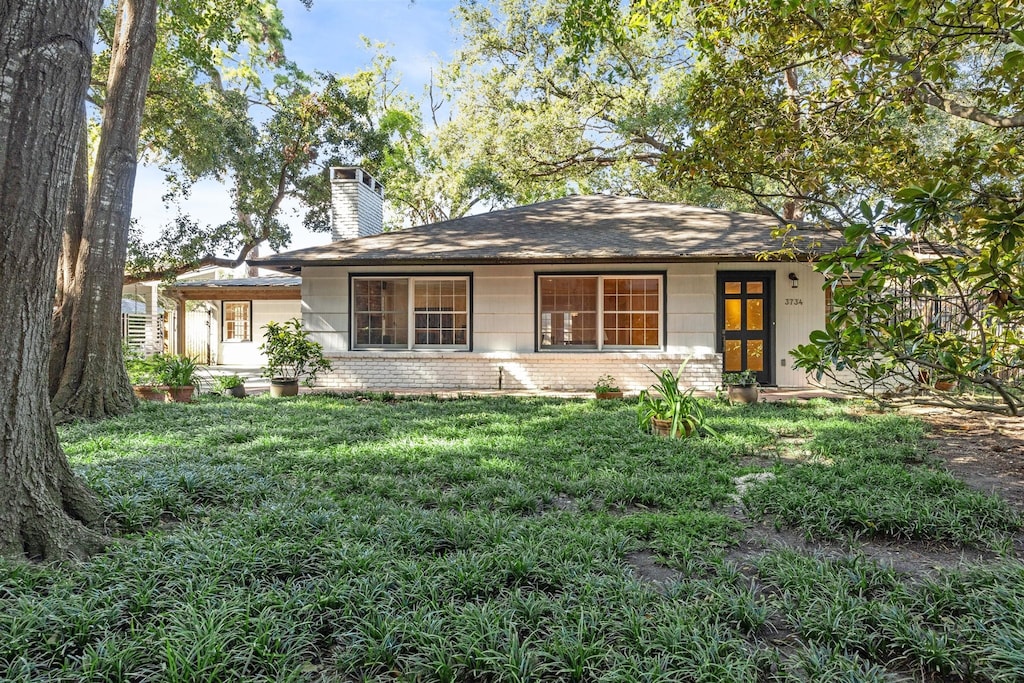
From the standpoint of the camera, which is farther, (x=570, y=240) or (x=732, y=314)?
(x=570, y=240)

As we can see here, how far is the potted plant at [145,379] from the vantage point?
908 centimetres

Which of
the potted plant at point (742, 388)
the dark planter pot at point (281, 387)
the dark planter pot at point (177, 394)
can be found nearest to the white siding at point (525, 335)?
the dark planter pot at point (281, 387)

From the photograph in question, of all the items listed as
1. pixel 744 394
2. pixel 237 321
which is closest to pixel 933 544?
pixel 744 394

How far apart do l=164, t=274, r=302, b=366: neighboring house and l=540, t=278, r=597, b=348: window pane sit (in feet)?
33.1

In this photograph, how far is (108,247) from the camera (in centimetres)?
760

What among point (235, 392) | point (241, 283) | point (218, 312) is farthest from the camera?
point (218, 312)

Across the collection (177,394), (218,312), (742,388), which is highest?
(218,312)

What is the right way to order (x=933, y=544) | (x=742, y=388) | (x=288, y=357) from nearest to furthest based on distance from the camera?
(x=933, y=544) < (x=742, y=388) < (x=288, y=357)

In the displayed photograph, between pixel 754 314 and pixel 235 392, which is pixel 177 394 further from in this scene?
pixel 754 314

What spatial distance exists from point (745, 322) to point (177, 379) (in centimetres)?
1011

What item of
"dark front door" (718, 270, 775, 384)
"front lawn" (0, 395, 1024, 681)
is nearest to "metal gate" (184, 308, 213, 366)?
"front lawn" (0, 395, 1024, 681)

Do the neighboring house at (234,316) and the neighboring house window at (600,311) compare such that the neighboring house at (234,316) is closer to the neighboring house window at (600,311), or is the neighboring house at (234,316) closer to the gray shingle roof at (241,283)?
the gray shingle roof at (241,283)

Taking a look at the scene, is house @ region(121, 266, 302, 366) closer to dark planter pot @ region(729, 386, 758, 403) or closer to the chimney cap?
the chimney cap

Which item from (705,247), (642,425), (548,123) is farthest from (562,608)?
(548,123)
